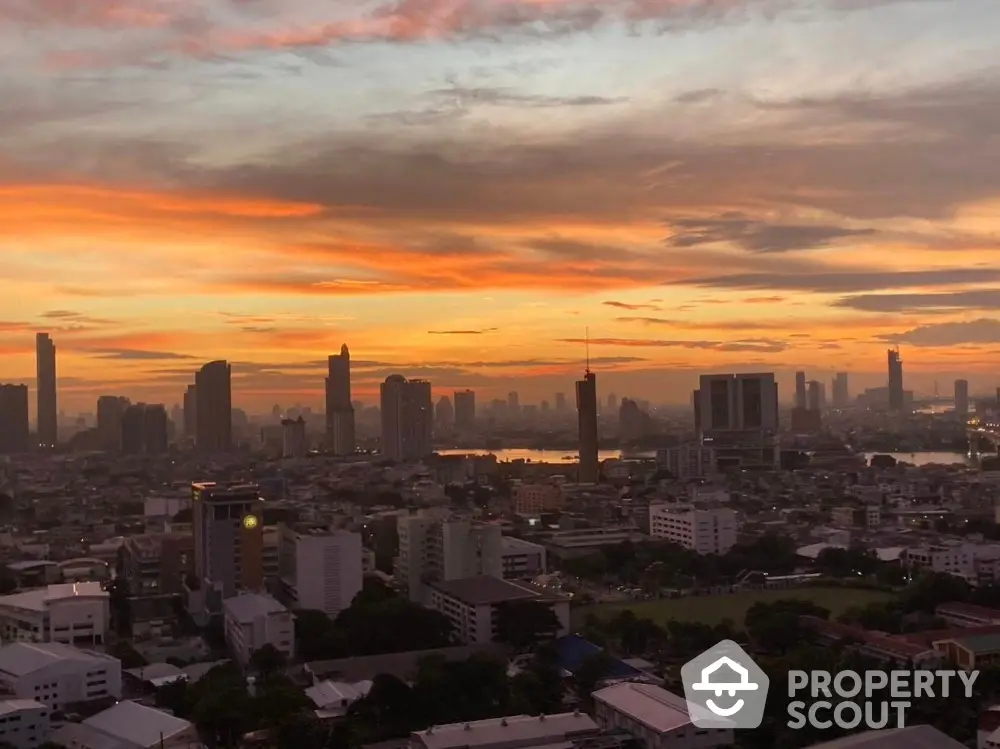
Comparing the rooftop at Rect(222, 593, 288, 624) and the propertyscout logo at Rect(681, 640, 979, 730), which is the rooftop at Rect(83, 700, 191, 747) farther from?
the propertyscout logo at Rect(681, 640, 979, 730)

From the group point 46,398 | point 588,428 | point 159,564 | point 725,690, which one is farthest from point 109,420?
point 725,690

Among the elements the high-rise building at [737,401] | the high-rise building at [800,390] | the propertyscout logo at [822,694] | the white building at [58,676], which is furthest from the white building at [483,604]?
the high-rise building at [800,390]

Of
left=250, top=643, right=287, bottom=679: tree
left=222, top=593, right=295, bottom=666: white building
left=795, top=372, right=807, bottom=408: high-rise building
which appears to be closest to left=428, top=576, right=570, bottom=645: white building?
left=222, top=593, right=295, bottom=666: white building

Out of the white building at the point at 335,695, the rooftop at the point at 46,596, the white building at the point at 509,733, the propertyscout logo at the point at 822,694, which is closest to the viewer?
the white building at the point at 509,733

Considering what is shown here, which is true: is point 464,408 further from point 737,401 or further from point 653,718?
point 653,718

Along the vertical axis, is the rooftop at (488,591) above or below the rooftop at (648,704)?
above

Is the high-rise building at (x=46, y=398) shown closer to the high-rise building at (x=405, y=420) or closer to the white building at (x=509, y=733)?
the high-rise building at (x=405, y=420)
